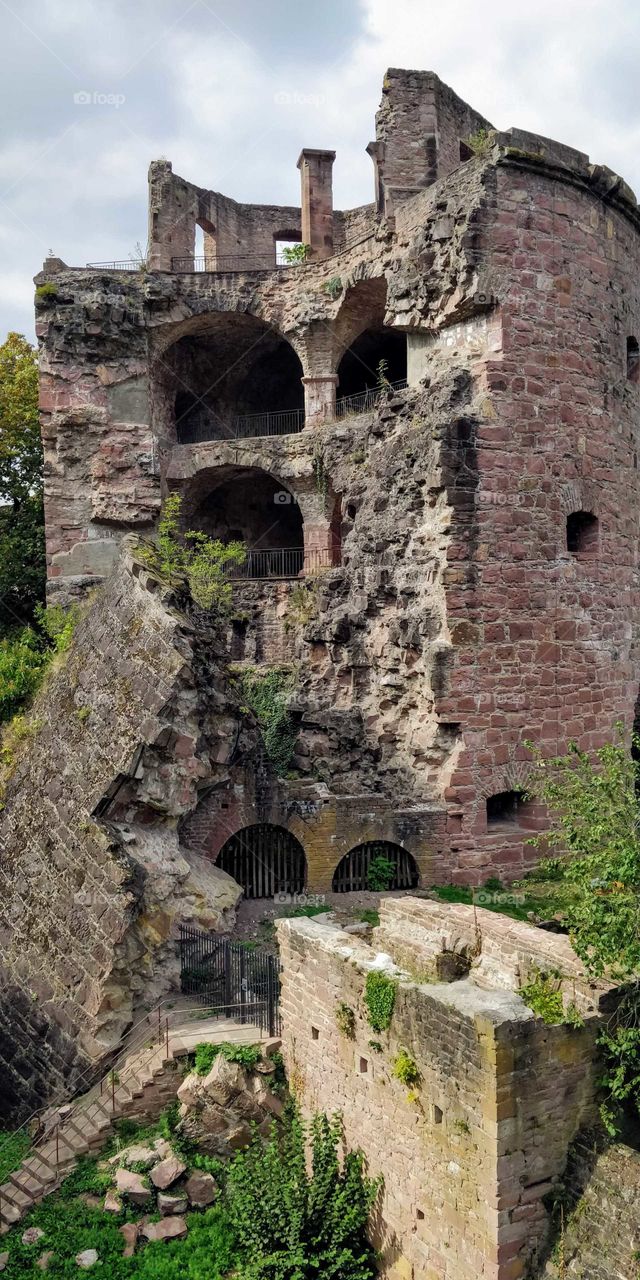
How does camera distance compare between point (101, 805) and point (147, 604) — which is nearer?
point (101, 805)

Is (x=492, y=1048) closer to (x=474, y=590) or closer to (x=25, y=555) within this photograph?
(x=474, y=590)

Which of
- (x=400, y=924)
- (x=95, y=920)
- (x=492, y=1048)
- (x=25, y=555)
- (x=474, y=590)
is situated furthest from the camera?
(x=25, y=555)

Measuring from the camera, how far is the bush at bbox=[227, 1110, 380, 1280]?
729 centimetres

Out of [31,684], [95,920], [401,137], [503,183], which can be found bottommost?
[95,920]

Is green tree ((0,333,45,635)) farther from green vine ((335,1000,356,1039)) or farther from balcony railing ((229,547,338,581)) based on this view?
green vine ((335,1000,356,1039))

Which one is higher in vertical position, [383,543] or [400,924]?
[383,543]

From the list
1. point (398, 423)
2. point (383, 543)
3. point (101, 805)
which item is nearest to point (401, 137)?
point (398, 423)

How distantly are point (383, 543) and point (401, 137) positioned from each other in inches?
331

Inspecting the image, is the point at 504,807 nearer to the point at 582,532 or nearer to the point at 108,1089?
the point at 582,532

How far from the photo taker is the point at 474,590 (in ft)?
45.2

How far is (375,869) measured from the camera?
1373 cm

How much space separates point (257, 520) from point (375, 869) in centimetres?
1174
